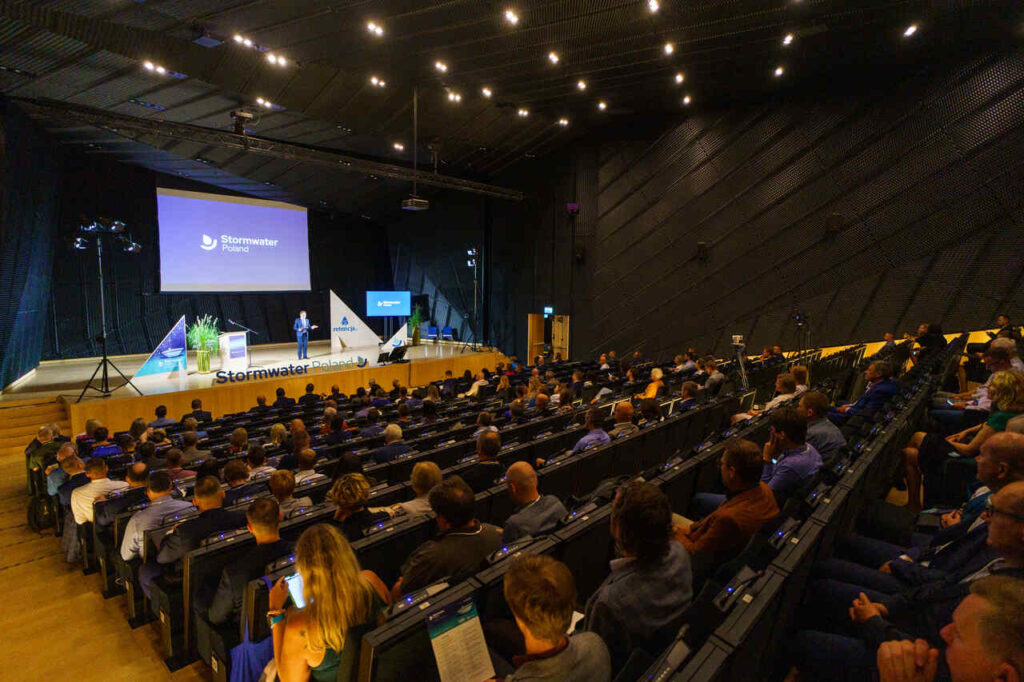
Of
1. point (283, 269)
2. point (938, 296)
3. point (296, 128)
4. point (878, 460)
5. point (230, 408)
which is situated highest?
point (296, 128)

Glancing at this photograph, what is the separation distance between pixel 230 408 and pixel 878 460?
34.2ft

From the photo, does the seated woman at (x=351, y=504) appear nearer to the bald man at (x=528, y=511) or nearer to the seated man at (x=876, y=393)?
the bald man at (x=528, y=511)

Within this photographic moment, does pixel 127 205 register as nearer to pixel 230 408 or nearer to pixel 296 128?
pixel 296 128

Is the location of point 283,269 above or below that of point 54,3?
below

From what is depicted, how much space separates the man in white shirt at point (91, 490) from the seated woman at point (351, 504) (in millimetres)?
2594

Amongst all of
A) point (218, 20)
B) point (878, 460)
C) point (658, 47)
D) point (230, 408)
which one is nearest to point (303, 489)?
point (878, 460)

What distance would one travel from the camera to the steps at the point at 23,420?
7.71 metres

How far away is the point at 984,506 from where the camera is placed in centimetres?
226

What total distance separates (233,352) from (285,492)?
9.80 meters

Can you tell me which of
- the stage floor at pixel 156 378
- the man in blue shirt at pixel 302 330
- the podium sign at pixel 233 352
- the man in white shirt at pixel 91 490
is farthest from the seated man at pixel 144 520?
the man in blue shirt at pixel 302 330

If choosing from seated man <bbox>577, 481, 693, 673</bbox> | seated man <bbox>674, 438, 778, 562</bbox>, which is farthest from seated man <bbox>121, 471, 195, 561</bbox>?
seated man <bbox>674, 438, 778, 562</bbox>

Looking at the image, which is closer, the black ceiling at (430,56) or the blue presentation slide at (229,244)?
the black ceiling at (430,56)

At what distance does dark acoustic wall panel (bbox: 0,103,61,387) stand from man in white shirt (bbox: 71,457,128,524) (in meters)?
6.64

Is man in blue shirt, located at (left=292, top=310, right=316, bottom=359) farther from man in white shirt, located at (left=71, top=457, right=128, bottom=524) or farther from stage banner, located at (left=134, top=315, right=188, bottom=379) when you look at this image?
man in white shirt, located at (left=71, top=457, right=128, bottom=524)
